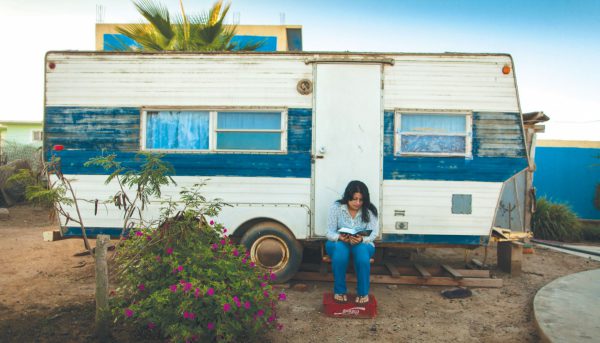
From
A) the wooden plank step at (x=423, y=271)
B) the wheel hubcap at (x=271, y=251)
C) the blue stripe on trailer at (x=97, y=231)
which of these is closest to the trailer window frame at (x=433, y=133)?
the wooden plank step at (x=423, y=271)

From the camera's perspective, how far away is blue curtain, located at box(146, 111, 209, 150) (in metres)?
5.75

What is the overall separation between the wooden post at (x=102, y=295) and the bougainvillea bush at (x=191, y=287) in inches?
4.2

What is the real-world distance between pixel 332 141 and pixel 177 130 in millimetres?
1971

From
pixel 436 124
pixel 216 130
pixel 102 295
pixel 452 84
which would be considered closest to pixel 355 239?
pixel 436 124

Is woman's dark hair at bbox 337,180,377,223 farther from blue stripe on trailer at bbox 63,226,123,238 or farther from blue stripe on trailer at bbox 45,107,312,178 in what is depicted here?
blue stripe on trailer at bbox 63,226,123,238

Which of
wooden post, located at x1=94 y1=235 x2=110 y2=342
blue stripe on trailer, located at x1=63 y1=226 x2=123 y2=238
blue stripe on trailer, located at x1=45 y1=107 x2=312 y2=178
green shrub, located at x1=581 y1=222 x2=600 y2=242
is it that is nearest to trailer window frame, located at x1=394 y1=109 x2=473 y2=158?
blue stripe on trailer, located at x1=45 y1=107 x2=312 y2=178

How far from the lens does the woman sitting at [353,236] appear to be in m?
4.83

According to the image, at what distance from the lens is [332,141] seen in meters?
5.63

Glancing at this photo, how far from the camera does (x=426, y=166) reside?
5613mm

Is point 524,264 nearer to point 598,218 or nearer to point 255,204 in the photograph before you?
point 255,204

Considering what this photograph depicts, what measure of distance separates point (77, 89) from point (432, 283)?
5183mm

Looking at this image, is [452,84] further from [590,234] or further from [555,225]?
[590,234]

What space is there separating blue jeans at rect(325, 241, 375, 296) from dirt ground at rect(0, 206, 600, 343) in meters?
0.34

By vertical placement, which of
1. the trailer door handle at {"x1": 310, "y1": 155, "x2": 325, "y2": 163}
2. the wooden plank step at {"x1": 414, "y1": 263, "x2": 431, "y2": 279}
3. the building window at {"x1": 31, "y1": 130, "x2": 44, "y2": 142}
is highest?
the building window at {"x1": 31, "y1": 130, "x2": 44, "y2": 142}
